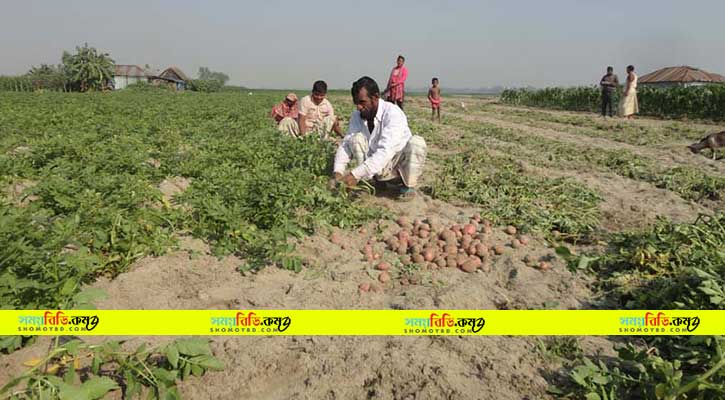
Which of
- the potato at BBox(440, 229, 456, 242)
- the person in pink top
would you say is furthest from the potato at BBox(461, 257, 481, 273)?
the person in pink top

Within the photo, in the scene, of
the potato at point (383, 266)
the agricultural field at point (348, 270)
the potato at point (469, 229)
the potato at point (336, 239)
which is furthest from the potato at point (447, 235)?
the potato at point (336, 239)

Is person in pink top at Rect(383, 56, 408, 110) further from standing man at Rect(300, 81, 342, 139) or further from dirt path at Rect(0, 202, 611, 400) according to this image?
dirt path at Rect(0, 202, 611, 400)

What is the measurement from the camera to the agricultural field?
5.83ft

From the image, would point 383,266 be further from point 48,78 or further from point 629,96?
point 48,78

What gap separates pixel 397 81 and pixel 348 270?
324 inches

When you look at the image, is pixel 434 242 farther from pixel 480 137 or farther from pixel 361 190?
pixel 480 137

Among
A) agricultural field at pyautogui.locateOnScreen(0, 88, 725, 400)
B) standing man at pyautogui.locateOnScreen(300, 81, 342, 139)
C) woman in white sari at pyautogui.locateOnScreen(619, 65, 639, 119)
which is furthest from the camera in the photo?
woman in white sari at pyautogui.locateOnScreen(619, 65, 639, 119)

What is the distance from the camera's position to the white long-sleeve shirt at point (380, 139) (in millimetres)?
3865

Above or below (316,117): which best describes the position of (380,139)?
below

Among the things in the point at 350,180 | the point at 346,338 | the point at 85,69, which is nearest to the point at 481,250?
the point at 350,180

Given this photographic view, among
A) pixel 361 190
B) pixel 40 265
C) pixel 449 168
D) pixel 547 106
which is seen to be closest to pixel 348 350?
pixel 40 265

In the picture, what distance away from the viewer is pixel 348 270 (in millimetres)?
2969

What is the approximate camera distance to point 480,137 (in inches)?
376

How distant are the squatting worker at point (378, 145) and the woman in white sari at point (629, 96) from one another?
40.5ft
